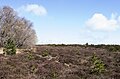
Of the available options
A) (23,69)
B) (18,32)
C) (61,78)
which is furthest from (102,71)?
(18,32)

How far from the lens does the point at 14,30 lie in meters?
54.4

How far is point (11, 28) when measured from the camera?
54.4 m

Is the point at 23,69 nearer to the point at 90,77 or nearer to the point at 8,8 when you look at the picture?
the point at 90,77

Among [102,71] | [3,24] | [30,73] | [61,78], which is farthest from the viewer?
[3,24]

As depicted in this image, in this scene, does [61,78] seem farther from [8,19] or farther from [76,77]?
[8,19]

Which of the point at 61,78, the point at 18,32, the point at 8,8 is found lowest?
the point at 61,78

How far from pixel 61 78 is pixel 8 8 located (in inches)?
1426

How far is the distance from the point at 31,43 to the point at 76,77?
116ft

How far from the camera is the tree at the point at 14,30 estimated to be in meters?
53.5

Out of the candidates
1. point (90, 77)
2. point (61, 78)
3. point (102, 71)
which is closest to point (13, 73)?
point (61, 78)

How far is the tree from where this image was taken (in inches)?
2108

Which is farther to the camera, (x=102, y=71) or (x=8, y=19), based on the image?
(x=8, y=19)

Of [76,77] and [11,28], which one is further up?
[11,28]

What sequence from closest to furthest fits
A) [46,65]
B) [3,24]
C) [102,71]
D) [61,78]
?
[61,78] < [102,71] < [46,65] < [3,24]
